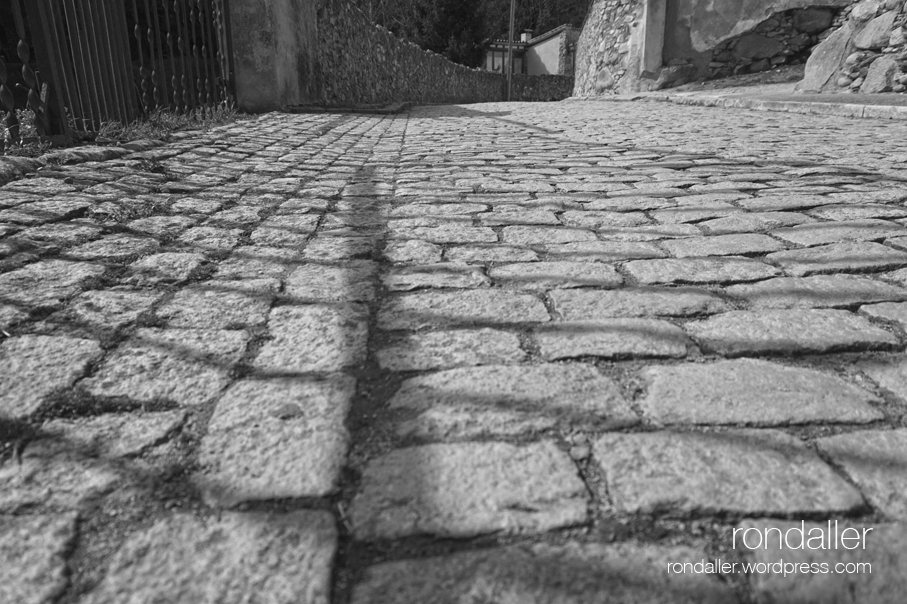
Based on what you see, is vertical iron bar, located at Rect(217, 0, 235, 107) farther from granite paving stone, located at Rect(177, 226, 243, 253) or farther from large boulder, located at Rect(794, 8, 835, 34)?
large boulder, located at Rect(794, 8, 835, 34)

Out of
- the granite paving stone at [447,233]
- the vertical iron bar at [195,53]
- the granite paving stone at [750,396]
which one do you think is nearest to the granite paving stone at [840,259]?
the granite paving stone at [750,396]

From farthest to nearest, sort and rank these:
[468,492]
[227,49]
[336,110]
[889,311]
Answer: [336,110], [227,49], [889,311], [468,492]

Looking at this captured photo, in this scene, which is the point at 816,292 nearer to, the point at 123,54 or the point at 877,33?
the point at 123,54

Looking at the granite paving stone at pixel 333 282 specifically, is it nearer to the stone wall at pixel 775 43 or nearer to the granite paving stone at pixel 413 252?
the granite paving stone at pixel 413 252

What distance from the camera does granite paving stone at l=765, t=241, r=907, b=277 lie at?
2.09 meters

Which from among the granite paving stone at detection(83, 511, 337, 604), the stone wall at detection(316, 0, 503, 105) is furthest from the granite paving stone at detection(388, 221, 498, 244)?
the stone wall at detection(316, 0, 503, 105)

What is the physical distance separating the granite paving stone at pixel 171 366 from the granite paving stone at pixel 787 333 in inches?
46.3

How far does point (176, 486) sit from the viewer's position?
1.06m

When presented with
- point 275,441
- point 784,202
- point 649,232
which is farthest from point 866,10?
point 275,441

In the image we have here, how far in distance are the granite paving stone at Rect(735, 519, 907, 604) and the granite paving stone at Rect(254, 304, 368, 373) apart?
0.92 meters

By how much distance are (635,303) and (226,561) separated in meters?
1.34

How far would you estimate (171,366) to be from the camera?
146 centimetres

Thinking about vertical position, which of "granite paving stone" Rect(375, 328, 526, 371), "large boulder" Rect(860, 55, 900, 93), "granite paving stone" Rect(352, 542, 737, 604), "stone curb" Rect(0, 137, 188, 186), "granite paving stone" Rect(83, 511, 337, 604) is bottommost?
"granite paving stone" Rect(352, 542, 737, 604)

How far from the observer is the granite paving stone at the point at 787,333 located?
154 centimetres
